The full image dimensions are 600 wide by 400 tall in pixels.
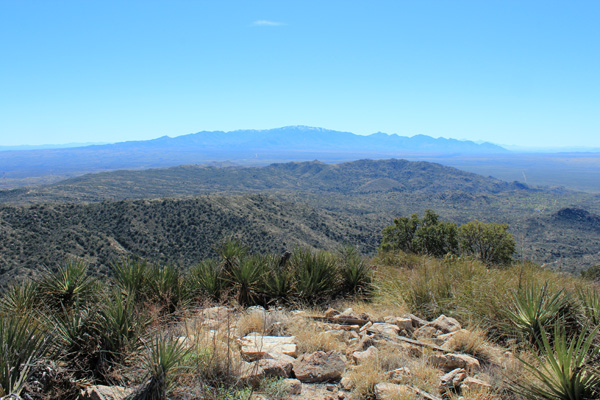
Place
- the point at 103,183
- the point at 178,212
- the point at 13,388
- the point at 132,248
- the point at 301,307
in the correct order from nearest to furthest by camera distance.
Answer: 1. the point at 13,388
2. the point at 301,307
3. the point at 132,248
4. the point at 178,212
5. the point at 103,183

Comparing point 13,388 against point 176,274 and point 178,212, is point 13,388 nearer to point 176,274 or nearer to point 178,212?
point 176,274

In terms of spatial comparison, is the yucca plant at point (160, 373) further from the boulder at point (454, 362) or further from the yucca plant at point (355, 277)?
the yucca plant at point (355, 277)

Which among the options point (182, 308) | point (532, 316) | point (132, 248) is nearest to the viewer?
point (532, 316)

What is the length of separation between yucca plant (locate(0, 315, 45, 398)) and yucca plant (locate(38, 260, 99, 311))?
2369 millimetres

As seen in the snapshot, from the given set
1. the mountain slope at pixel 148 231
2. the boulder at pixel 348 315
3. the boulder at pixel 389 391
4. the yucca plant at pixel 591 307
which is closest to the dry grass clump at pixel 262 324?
the boulder at pixel 348 315

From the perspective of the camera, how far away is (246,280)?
7203 mm

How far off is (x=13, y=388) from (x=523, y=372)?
15.1 ft

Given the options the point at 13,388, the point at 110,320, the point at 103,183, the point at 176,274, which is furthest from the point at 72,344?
the point at 103,183

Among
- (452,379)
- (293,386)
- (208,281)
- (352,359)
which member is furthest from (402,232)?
(293,386)

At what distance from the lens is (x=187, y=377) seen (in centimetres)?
352

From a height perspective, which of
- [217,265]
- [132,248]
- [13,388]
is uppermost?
[13,388]

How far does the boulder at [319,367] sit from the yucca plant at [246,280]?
291cm

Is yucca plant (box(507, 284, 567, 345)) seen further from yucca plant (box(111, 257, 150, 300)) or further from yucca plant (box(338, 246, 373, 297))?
yucca plant (box(111, 257, 150, 300))

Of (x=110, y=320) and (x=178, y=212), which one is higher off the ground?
(x=110, y=320)
